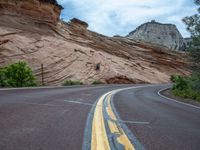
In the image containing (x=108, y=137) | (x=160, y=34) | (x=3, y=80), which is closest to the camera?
(x=108, y=137)

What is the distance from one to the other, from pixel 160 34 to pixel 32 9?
7048cm

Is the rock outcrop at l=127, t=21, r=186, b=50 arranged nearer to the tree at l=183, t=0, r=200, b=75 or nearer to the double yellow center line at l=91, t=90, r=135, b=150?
the tree at l=183, t=0, r=200, b=75

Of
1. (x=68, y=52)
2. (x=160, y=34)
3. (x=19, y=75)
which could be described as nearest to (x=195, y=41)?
(x=19, y=75)

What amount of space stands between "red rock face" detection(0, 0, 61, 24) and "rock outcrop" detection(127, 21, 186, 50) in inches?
2383

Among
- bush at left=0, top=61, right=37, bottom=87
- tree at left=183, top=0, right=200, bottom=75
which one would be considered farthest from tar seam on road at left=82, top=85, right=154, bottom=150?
bush at left=0, top=61, right=37, bottom=87

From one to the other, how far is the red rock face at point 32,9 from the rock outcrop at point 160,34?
60.5m

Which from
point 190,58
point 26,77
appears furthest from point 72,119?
point 26,77

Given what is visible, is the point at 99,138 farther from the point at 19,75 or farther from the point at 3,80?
the point at 19,75

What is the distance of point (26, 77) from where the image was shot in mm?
33844

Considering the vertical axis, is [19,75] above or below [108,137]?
above

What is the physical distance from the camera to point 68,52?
49.2 meters

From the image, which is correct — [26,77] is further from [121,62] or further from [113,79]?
[121,62]

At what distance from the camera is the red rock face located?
Result: 49938 millimetres

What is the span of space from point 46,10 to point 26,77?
78.3ft
